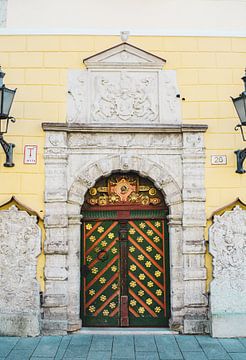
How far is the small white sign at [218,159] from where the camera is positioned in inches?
217

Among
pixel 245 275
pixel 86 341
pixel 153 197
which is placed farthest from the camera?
pixel 153 197

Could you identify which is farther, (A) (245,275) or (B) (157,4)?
(B) (157,4)

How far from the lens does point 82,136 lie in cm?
552

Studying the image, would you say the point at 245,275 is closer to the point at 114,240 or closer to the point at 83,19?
the point at 114,240

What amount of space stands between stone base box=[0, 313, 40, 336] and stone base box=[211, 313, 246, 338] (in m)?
2.32

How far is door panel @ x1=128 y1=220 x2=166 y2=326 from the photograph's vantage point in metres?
5.50

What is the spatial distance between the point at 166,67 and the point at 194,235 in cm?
244

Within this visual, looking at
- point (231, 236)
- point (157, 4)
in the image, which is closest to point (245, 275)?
point (231, 236)

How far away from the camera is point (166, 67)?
5.66 meters

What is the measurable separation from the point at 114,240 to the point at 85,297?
35.2 inches

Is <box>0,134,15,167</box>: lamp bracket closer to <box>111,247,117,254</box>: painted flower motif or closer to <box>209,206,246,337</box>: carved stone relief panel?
<box>111,247,117,254</box>: painted flower motif

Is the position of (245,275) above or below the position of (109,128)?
below

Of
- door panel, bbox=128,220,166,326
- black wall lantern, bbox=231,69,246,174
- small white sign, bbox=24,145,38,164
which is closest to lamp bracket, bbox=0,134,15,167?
small white sign, bbox=24,145,38,164

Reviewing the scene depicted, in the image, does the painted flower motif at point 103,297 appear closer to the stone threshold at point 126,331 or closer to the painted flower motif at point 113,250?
the stone threshold at point 126,331
